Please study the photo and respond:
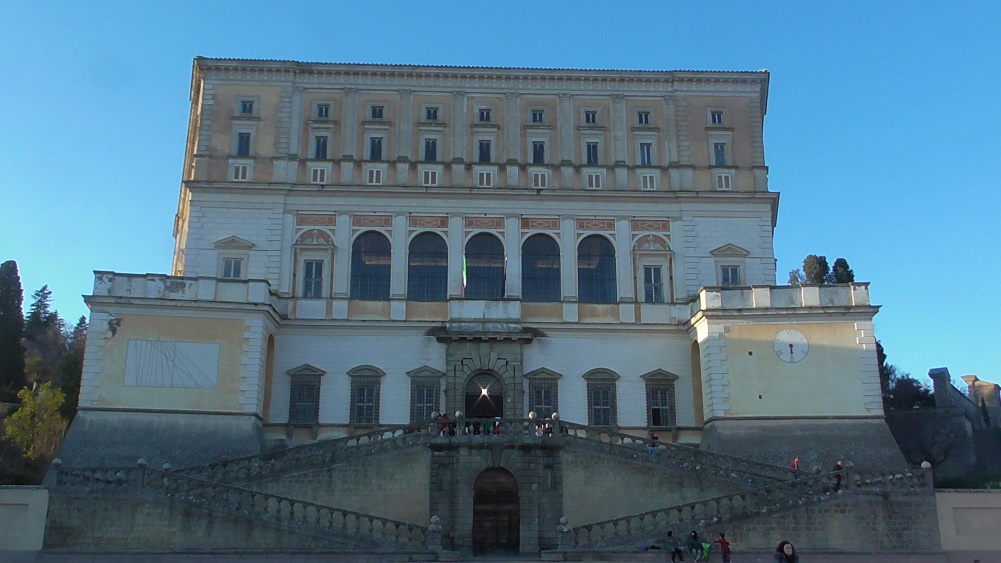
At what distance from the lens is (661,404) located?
115ft

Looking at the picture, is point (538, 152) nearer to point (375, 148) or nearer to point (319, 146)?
point (375, 148)

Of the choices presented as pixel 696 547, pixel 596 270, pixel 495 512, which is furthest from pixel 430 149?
pixel 696 547

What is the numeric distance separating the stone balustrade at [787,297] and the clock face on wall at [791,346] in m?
0.98

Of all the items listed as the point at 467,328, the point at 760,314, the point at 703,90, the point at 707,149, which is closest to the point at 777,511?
the point at 760,314

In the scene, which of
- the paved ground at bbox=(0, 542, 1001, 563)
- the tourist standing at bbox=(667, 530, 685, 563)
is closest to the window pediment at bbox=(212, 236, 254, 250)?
the paved ground at bbox=(0, 542, 1001, 563)

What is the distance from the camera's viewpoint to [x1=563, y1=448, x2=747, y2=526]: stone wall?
2867 cm

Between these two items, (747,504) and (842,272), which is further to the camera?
(842,272)

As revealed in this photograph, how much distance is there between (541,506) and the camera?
93.9 feet

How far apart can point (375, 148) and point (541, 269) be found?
8523 millimetres

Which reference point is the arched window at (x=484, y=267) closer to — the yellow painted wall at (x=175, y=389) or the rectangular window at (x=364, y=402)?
the rectangular window at (x=364, y=402)

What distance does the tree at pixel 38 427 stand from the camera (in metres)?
41.6

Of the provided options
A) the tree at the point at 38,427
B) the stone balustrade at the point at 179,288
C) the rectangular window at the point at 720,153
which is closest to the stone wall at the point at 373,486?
the stone balustrade at the point at 179,288

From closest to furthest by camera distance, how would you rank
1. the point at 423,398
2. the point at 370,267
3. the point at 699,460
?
the point at 699,460, the point at 423,398, the point at 370,267

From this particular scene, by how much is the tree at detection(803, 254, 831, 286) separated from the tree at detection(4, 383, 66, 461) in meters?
38.8
